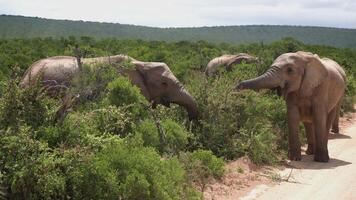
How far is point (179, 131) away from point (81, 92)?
248 centimetres

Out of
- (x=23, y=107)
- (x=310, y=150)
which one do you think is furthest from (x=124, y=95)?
(x=310, y=150)

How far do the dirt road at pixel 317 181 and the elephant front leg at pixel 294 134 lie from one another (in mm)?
221

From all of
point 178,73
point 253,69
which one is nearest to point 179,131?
point 253,69

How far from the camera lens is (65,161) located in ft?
20.7

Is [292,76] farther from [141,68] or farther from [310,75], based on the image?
[141,68]

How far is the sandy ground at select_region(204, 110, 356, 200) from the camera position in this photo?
8977mm

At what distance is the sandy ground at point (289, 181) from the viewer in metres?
8.98

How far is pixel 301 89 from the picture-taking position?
12227 millimetres

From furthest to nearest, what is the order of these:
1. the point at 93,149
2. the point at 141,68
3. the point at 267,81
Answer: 1. the point at 267,81
2. the point at 141,68
3. the point at 93,149

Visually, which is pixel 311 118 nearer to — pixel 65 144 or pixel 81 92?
pixel 81 92

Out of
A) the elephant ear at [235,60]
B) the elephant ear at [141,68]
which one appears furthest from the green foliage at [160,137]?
the elephant ear at [235,60]

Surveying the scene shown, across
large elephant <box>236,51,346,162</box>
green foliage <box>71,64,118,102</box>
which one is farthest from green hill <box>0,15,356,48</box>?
green foliage <box>71,64,118,102</box>

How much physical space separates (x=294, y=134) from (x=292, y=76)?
121 cm

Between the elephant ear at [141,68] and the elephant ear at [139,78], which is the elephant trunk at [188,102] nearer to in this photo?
the elephant ear at [139,78]
